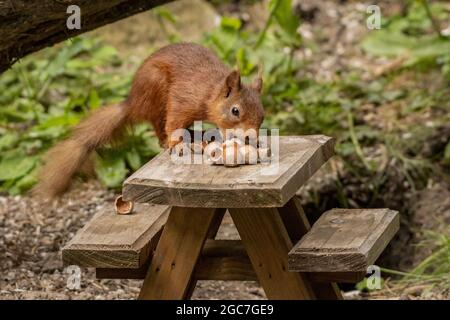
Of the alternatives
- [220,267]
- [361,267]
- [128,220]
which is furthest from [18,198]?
[361,267]

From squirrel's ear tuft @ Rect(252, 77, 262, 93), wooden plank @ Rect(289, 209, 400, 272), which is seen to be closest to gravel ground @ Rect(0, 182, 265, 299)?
wooden plank @ Rect(289, 209, 400, 272)

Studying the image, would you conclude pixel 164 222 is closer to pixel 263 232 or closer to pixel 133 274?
pixel 133 274

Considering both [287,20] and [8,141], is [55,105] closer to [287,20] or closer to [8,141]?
[8,141]

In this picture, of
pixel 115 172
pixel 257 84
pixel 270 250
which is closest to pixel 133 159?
pixel 115 172

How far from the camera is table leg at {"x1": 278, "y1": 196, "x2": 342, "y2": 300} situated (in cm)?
379

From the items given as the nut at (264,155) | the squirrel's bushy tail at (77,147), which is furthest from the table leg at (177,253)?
the squirrel's bushy tail at (77,147)

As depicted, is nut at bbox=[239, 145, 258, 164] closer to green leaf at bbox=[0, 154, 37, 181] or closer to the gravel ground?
the gravel ground

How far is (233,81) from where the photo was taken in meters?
3.71

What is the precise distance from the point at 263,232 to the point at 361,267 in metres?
0.37

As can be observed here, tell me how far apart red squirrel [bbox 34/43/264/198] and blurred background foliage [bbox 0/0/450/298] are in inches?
33.2

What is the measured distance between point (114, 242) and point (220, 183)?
52 centimetres

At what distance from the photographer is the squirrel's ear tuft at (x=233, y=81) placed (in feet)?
12.1

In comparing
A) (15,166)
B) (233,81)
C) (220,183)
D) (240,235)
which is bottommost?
(15,166)

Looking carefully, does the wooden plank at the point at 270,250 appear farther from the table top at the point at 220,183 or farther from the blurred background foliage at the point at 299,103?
the blurred background foliage at the point at 299,103
